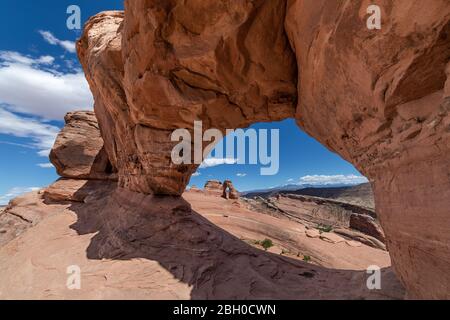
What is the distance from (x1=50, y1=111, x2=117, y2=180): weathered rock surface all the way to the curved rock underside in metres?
5.16

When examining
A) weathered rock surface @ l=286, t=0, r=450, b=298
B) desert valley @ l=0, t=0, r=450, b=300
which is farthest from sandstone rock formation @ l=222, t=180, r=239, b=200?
weathered rock surface @ l=286, t=0, r=450, b=298

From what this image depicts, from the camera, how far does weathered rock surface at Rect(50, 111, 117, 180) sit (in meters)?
13.5

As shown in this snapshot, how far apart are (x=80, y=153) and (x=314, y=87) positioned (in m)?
14.4

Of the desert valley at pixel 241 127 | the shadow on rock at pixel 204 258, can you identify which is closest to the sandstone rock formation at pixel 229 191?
the desert valley at pixel 241 127

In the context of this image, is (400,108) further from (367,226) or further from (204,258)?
(367,226)

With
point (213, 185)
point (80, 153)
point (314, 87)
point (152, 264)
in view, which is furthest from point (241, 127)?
point (213, 185)

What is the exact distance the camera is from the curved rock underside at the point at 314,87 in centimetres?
259

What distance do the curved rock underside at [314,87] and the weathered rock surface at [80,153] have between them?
5.16m

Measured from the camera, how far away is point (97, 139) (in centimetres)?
1455

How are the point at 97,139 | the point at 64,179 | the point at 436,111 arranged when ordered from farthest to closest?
the point at 97,139 < the point at 64,179 < the point at 436,111

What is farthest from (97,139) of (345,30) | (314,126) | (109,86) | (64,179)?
(345,30)
